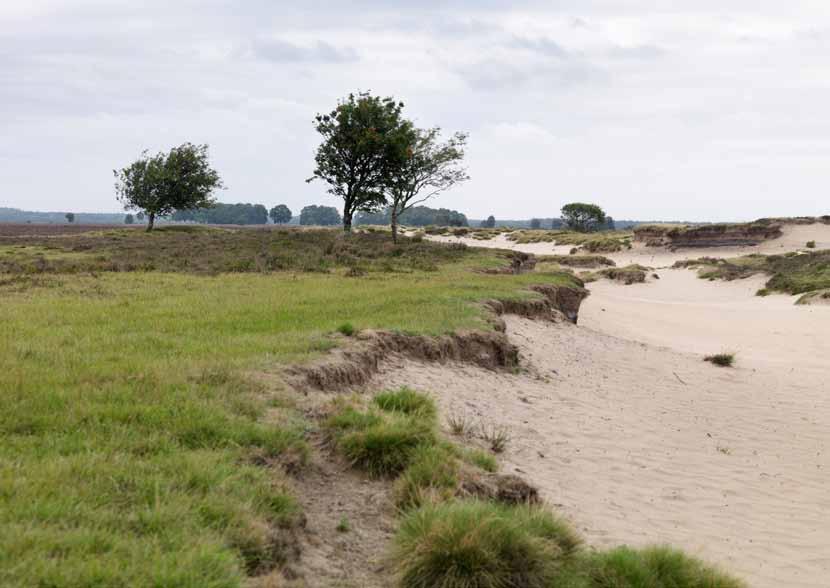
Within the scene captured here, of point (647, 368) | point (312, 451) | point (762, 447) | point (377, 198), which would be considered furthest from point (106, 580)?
point (377, 198)

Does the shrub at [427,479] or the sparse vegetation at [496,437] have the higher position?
the shrub at [427,479]

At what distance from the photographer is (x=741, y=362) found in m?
20.4

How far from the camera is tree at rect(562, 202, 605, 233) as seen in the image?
396 ft

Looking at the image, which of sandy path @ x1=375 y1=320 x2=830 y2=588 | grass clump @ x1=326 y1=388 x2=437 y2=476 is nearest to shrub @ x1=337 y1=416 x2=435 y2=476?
grass clump @ x1=326 y1=388 x2=437 y2=476

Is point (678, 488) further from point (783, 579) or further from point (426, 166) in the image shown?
point (426, 166)

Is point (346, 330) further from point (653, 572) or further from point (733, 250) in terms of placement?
point (733, 250)

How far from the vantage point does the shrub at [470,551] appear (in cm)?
529

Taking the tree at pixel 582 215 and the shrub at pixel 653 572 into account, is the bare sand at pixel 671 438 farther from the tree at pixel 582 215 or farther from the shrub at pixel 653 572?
the tree at pixel 582 215

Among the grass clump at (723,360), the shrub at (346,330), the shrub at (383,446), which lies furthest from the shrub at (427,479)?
the grass clump at (723,360)

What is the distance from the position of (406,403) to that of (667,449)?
454 centimetres

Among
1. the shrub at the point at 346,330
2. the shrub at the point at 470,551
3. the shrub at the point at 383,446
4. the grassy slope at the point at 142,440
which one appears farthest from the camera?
the shrub at the point at 346,330

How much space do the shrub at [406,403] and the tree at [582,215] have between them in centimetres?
Answer: 11468

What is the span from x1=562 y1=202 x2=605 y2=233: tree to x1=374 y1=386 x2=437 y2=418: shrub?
376 ft

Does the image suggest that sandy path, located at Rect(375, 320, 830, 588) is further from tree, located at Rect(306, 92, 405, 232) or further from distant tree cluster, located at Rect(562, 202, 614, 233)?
distant tree cluster, located at Rect(562, 202, 614, 233)
